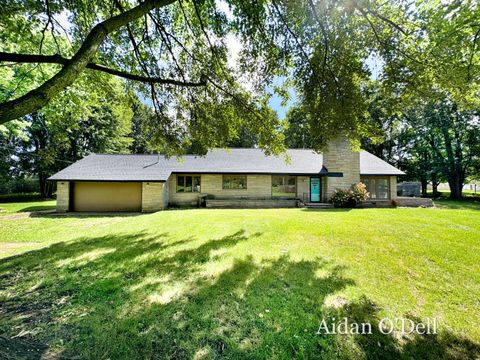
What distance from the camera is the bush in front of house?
599 inches

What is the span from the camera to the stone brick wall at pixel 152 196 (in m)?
14.4

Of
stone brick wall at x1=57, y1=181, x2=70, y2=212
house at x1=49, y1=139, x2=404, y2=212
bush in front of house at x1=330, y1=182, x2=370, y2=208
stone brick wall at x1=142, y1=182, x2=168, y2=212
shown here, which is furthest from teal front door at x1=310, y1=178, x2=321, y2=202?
stone brick wall at x1=57, y1=181, x2=70, y2=212

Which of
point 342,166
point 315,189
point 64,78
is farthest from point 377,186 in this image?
point 64,78

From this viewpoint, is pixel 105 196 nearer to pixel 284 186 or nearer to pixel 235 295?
pixel 284 186

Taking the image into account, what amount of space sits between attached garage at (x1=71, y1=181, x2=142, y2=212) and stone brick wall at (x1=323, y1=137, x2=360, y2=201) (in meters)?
14.7

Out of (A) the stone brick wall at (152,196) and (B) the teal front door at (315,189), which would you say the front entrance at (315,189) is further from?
(A) the stone brick wall at (152,196)

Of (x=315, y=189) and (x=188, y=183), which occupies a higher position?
(x=188, y=183)

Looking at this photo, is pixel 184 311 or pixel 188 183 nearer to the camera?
pixel 184 311

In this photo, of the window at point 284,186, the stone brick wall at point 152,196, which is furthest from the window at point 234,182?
the stone brick wall at point 152,196

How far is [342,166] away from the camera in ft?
54.9

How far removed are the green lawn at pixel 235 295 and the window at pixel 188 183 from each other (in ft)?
32.5

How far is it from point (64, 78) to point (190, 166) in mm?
14336

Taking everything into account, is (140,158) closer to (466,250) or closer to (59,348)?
(59,348)

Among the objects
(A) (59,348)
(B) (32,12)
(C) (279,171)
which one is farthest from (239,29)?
(C) (279,171)
